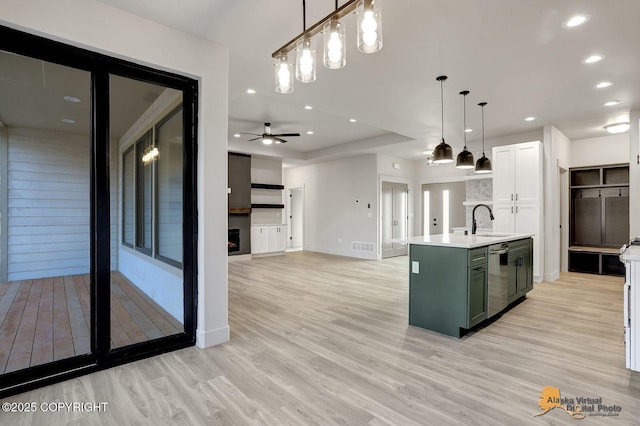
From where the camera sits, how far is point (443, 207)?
30.5 ft

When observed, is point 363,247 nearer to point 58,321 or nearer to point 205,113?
point 205,113

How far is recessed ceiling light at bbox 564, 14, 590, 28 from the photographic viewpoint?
272cm

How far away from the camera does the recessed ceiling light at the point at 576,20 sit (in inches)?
107

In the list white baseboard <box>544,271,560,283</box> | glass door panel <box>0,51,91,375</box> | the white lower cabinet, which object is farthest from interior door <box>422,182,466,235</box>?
glass door panel <box>0,51,91,375</box>

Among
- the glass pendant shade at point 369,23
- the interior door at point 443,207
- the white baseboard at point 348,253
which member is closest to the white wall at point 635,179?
the interior door at point 443,207

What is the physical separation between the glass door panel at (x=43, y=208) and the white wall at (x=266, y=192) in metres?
6.14

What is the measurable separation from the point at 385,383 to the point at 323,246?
7.74 m

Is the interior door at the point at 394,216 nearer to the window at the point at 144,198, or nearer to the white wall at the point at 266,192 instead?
the white wall at the point at 266,192

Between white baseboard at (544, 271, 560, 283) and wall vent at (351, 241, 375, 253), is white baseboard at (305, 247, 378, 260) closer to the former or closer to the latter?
wall vent at (351, 241, 375, 253)

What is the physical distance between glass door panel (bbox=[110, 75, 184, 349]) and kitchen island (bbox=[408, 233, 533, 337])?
2.47 m

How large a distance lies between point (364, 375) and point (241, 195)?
6.76 m

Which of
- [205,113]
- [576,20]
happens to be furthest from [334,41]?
[576,20]

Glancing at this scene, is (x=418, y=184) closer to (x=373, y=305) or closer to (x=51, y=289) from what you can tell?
(x=373, y=305)

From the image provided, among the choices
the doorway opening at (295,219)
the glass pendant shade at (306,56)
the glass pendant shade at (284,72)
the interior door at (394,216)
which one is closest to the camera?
the glass pendant shade at (306,56)
